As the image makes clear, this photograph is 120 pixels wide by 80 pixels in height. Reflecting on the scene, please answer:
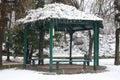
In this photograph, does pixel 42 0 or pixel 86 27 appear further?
pixel 42 0

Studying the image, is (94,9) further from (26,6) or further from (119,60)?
(26,6)

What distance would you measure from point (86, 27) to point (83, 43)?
874 inches

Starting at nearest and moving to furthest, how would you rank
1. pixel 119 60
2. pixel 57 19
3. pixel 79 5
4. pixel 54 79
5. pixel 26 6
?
pixel 54 79, pixel 57 19, pixel 26 6, pixel 119 60, pixel 79 5

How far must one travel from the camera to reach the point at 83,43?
157 ft

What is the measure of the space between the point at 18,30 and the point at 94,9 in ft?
25.0

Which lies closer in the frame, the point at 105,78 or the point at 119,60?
the point at 105,78

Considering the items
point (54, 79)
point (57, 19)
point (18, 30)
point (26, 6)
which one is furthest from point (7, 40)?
point (54, 79)

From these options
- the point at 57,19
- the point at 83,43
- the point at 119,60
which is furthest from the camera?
the point at 83,43

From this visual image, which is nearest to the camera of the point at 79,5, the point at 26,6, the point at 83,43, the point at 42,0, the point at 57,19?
the point at 57,19

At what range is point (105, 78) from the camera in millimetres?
18094

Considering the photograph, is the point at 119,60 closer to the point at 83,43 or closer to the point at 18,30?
the point at 18,30

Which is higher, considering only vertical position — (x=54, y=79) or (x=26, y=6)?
(x=26, y=6)

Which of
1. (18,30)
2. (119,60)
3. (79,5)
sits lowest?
(119,60)

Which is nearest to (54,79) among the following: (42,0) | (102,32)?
(42,0)
